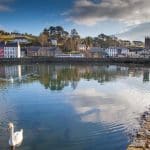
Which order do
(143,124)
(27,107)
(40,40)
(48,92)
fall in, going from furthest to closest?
1. (40,40)
2. (48,92)
3. (27,107)
4. (143,124)

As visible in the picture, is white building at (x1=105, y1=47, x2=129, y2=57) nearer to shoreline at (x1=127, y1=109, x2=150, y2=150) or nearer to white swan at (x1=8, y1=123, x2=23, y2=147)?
shoreline at (x1=127, y1=109, x2=150, y2=150)

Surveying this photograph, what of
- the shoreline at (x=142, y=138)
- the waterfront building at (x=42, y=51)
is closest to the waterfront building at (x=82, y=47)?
the waterfront building at (x=42, y=51)

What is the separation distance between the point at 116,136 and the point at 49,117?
5.38 m

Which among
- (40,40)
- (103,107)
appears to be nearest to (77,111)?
(103,107)

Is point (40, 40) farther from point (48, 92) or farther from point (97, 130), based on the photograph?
point (97, 130)

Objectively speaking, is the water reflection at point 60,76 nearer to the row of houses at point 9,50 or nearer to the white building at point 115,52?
the row of houses at point 9,50

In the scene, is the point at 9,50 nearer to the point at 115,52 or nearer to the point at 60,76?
the point at 115,52

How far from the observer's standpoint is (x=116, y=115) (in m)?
21.7

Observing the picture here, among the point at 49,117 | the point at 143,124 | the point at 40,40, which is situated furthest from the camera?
the point at 40,40

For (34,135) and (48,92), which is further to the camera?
(48,92)

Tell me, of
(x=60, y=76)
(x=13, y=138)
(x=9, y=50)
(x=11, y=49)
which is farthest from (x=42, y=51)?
(x=13, y=138)

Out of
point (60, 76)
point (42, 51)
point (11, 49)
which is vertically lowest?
point (60, 76)

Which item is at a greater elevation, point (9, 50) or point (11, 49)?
point (11, 49)

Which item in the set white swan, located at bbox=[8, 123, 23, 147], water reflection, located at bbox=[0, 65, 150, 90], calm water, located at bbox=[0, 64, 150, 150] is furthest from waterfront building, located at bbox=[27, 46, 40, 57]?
white swan, located at bbox=[8, 123, 23, 147]
